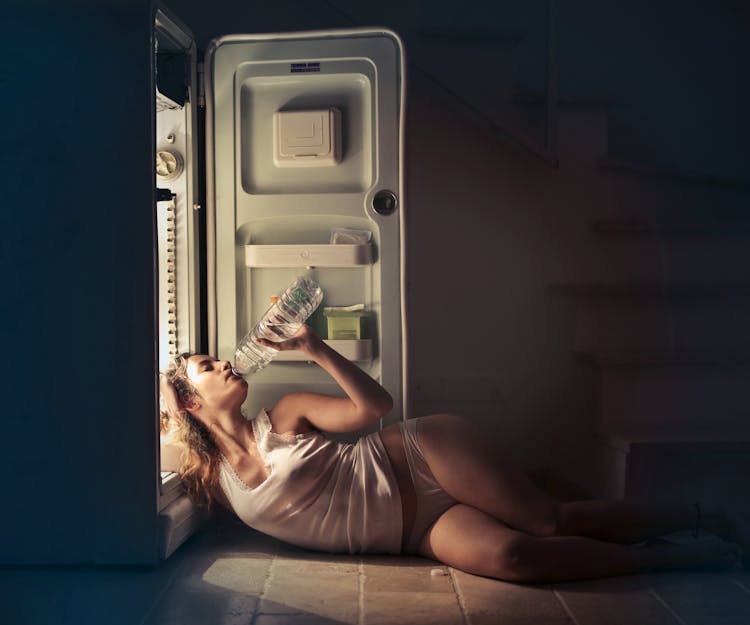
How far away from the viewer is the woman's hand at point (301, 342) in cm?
211

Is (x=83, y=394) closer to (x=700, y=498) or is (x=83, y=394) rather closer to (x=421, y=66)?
(x=421, y=66)

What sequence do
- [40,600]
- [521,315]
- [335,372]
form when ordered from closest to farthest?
1. [40,600]
2. [335,372]
3. [521,315]

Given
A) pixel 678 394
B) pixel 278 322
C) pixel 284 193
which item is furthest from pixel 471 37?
pixel 678 394

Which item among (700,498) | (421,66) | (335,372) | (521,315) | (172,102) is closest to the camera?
(335,372)

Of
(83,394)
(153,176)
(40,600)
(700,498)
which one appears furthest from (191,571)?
(700,498)

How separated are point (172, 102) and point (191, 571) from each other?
50.6 inches

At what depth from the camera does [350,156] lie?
7.89 ft

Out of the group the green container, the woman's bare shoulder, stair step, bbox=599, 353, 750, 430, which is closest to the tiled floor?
the woman's bare shoulder

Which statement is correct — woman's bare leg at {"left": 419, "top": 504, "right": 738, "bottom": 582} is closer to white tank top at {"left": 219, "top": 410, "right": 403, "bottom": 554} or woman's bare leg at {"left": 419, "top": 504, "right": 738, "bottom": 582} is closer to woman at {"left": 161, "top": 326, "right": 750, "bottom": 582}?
woman at {"left": 161, "top": 326, "right": 750, "bottom": 582}

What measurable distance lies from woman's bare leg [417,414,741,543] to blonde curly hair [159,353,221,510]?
55 centimetres

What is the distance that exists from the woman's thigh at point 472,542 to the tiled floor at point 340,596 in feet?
0.11

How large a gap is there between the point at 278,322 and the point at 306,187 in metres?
0.42

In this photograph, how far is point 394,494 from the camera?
6.51 ft

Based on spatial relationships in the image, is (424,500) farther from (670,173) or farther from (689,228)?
(670,173)
